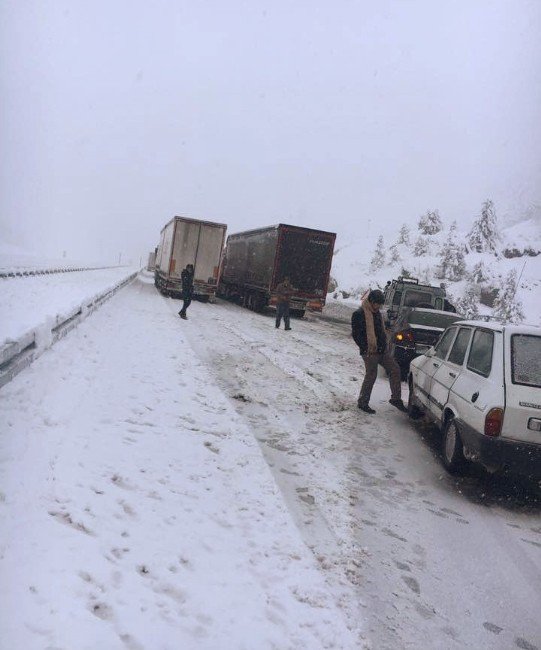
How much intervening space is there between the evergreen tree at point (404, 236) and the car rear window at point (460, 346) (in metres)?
82.9

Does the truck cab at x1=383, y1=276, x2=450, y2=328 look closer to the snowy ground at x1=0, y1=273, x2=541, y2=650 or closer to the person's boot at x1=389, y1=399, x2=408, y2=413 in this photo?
the person's boot at x1=389, y1=399, x2=408, y2=413

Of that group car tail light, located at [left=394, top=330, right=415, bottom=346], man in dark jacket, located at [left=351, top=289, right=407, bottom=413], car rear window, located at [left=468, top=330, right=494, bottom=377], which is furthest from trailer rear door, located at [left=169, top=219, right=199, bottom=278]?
car rear window, located at [left=468, top=330, right=494, bottom=377]

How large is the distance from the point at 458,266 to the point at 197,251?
5367 cm

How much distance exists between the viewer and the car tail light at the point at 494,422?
→ 468cm

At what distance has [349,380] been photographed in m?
9.64

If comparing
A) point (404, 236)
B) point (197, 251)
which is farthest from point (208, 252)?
point (404, 236)

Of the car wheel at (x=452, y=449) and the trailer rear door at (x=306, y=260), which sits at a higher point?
the trailer rear door at (x=306, y=260)

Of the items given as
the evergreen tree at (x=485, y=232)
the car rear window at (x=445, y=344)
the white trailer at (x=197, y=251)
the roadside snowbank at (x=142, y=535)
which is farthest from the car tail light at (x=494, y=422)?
the evergreen tree at (x=485, y=232)

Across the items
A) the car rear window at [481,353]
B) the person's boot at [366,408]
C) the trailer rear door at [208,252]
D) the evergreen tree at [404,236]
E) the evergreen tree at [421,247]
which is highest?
the evergreen tree at [404,236]

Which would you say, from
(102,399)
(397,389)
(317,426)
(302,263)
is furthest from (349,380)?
(302,263)

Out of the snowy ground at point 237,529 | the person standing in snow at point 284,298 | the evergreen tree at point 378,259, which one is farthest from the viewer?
the evergreen tree at point 378,259

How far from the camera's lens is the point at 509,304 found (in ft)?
152

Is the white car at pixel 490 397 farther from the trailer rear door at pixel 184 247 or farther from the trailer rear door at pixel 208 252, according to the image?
the trailer rear door at pixel 184 247

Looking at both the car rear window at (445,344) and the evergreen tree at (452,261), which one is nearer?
the car rear window at (445,344)
